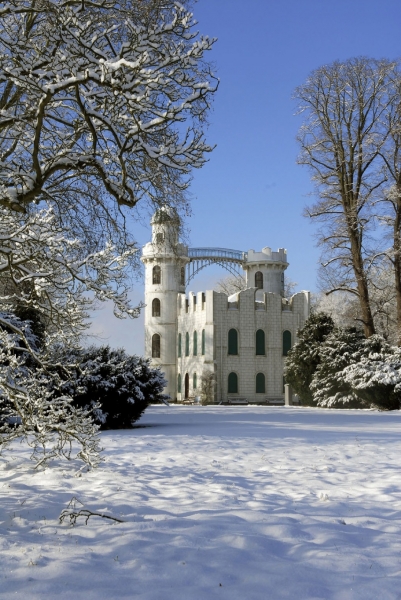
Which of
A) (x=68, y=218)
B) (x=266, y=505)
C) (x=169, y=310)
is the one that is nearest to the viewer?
(x=266, y=505)

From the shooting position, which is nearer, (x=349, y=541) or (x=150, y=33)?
(x=349, y=541)

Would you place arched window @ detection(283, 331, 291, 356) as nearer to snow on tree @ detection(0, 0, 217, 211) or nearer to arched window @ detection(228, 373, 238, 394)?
arched window @ detection(228, 373, 238, 394)

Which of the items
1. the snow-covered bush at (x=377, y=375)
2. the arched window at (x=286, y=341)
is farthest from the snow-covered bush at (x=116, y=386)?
the arched window at (x=286, y=341)

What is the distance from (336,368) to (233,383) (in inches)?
638

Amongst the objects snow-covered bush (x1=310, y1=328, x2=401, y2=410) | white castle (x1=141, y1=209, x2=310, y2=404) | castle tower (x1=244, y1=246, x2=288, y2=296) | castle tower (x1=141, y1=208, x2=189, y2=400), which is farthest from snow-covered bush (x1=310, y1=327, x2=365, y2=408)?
castle tower (x1=244, y1=246, x2=288, y2=296)

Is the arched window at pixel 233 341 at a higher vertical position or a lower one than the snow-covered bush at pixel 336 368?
higher

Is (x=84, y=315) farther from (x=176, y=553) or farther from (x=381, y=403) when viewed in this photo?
(x=381, y=403)

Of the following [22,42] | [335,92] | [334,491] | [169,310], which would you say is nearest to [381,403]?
[335,92]

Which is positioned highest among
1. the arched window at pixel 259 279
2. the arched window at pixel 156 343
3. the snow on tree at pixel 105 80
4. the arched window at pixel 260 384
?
the arched window at pixel 259 279

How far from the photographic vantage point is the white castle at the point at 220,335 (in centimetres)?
4172

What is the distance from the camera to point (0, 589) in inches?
177

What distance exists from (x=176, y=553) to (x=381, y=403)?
61.9ft

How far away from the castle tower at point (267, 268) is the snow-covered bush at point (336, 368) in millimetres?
20099

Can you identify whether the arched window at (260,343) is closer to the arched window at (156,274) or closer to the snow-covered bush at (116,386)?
the arched window at (156,274)
